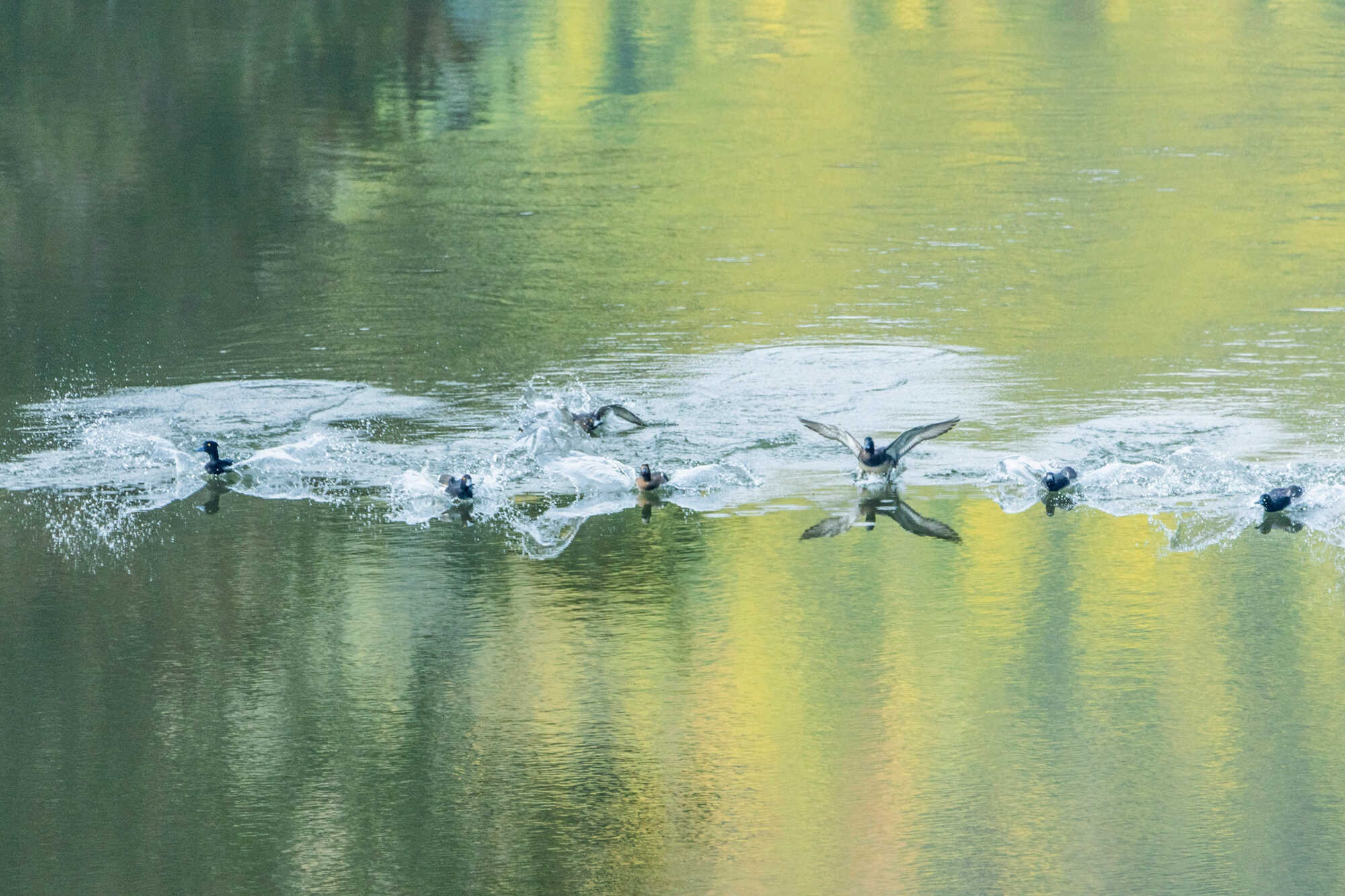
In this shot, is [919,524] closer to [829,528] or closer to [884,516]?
[884,516]

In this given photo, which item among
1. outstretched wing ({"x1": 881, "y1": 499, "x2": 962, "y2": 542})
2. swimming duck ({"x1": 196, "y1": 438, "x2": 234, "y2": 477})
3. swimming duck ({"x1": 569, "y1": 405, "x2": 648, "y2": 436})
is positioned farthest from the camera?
swimming duck ({"x1": 569, "y1": 405, "x2": 648, "y2": 436})

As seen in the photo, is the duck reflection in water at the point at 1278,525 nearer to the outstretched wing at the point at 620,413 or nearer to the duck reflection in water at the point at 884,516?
the duck reflection in water at the point at 884,516

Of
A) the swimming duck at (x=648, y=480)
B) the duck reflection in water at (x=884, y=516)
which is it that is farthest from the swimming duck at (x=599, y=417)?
the duck reflection in water at (x=884, y=516)

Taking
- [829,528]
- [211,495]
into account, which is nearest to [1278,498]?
[829,528]

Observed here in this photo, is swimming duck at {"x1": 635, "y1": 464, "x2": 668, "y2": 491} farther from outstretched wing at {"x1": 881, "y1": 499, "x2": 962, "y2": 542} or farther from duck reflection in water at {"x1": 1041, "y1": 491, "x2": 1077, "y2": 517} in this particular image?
duck reflection in water at {"x1": 1041, "y1": 491, "x2": 1077, "y2": 517}

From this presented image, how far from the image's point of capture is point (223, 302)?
51.3 feet

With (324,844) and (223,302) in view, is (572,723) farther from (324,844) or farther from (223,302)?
(223,302)

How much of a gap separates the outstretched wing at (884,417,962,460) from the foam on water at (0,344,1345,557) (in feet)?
0.53

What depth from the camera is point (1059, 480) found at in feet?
36.8

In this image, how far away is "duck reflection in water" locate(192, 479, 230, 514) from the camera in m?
11.2

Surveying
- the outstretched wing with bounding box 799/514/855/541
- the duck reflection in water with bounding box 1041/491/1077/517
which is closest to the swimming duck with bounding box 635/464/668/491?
the outstretched wing with bounding box 799/514/855/541

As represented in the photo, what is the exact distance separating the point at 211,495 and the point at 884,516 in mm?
3619

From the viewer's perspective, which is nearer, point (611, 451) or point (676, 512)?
point (676, 512)

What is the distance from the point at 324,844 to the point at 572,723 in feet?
4.28
